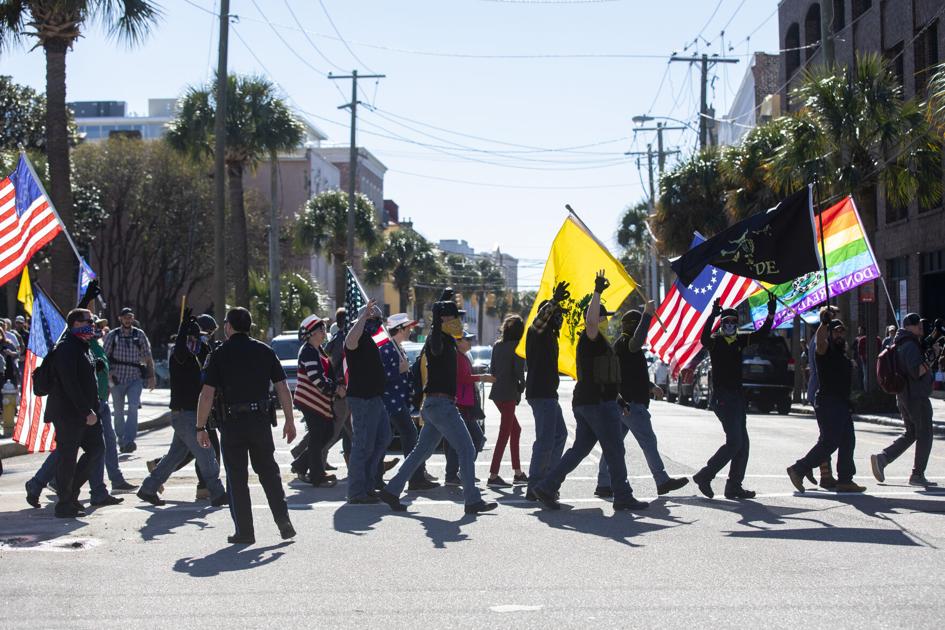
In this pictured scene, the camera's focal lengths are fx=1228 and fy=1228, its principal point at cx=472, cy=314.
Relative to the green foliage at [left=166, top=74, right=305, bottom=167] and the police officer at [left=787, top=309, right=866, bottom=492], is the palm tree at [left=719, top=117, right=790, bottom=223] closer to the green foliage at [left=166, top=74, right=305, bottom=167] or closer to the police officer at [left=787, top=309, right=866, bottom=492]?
the green foliage at [left=166, top=74, right=305, bottom=167]

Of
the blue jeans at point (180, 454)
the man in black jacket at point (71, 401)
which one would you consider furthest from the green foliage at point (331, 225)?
the man in black jacket at point (71, 401)

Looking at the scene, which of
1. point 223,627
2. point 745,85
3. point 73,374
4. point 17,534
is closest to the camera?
point 223,627

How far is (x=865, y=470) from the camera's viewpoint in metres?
14.0

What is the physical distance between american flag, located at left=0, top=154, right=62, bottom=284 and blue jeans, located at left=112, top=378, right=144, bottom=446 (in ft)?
9.14

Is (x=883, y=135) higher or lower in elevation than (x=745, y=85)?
lower

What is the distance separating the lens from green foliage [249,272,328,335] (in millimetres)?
45438

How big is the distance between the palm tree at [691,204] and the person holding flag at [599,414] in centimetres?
3096

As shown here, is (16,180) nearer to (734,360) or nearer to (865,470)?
(734,360)

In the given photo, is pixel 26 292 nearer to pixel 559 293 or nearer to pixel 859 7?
pixel 559 293

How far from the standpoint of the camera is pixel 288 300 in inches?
1852

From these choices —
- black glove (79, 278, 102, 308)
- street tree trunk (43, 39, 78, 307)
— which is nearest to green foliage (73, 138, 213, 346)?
street tree trunk (43, 39, 78, 307)

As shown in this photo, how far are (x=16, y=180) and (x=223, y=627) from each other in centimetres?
999

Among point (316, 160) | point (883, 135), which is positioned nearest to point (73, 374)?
point (883, 135)

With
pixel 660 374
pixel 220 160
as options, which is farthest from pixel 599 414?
pixel 660 374
